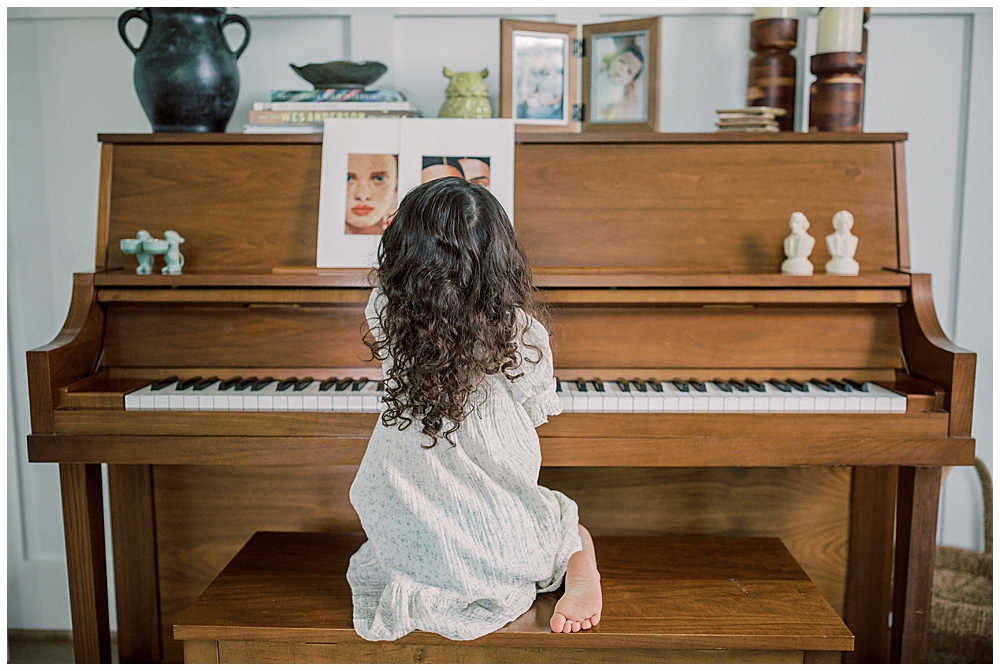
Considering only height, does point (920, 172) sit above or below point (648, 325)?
above

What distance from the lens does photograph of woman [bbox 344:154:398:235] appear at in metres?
1.91

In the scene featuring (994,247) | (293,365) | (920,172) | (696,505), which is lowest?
(696,505)

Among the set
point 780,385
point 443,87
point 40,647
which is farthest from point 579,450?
point 40,647

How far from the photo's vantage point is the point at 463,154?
6.27ft

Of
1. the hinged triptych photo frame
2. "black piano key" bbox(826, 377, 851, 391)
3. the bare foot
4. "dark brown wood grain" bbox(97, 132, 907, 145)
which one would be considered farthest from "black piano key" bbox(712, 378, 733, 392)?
the hinged triptych photo frame

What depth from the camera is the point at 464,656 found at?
1411 millimetres

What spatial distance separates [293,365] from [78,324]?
479 millimetres

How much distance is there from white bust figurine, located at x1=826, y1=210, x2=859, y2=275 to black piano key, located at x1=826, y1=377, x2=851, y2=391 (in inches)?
10.0

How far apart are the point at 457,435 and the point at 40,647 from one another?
2.01 meters

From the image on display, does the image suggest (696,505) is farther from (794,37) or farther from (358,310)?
(794,37)

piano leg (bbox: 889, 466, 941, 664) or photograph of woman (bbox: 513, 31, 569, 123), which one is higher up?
photograph of woman (bbox: 513, 31, 569, 123)

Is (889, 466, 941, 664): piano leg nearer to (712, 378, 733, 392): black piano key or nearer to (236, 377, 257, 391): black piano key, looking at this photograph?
(712, 378, 733, 392): black piano key

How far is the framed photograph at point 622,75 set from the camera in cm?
205

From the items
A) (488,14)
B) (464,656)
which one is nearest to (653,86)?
(488,14)
